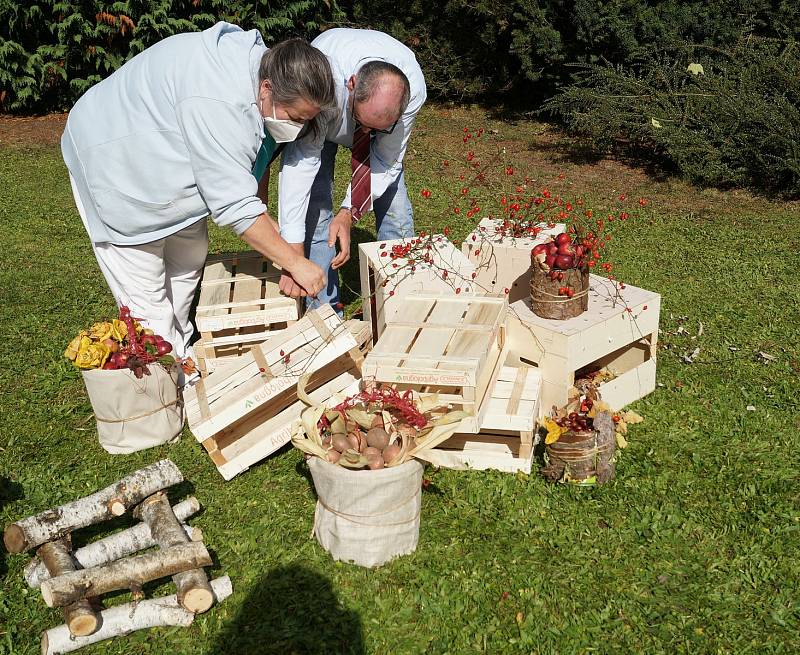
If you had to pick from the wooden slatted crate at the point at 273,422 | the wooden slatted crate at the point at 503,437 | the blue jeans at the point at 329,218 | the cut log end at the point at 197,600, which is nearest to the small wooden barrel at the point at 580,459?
the wooden slatted crate at the point at 503,437

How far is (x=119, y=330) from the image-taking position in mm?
3873

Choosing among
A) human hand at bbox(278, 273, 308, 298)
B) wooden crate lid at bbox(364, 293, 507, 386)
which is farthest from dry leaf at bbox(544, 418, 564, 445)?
human hand at bbox(278, 273, 308, 298)

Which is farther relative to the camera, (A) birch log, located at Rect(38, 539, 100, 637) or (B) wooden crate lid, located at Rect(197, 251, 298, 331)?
(B) wooden crate lid, located at Rect(197, 251, 298, 331)

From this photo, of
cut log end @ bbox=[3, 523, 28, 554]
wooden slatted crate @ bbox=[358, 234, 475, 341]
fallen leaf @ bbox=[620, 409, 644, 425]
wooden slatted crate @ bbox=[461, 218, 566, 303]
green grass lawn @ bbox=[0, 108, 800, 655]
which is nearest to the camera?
green grass lawn @ bbox=[0, 108, 800, 655]

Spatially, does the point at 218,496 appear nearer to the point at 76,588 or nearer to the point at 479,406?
the point at 76,588

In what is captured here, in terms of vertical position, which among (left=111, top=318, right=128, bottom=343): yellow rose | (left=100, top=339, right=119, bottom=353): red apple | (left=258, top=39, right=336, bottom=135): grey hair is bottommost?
(left=100, top=339, right=119, bottom=353): red apple

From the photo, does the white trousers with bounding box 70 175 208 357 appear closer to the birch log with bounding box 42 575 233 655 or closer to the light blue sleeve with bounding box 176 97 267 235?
the light blue sleeve with bounding box 176 97 267 235

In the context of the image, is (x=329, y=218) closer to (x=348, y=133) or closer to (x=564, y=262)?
(x=348, y=133)

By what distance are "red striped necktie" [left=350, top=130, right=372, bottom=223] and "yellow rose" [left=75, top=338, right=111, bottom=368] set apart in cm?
153

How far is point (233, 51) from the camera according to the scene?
3.55 m

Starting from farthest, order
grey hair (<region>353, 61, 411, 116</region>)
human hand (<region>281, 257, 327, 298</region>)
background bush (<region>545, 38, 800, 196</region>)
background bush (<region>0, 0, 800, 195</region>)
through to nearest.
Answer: background bush (<region>0, 0, 800, 195</region>) → background bush (<region>545, 38, 800, 196</region>) → human hand (<region>281, 257, 327, 298</region>) → grey hair (<region>353, 61, 411, 116</region>)

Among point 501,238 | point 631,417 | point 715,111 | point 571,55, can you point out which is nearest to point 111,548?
point 631,417

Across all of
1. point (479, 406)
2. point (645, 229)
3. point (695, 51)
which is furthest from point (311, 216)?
point (695, 51)

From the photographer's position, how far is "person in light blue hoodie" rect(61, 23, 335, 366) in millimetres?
3492
